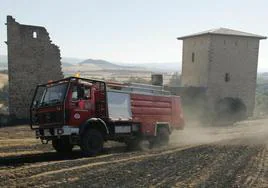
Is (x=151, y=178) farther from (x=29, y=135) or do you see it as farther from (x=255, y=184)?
(x=29, y=135)

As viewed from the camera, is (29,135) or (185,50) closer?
(29,135)

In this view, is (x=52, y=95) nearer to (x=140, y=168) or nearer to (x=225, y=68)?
(x=140, y=168)

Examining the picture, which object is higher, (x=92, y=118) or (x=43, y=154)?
(x=92, y=118)

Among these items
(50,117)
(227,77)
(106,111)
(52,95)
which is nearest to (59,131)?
(50,117)

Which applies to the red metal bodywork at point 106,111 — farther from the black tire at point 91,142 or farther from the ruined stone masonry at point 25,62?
the ruined stone masonry at point 25,62

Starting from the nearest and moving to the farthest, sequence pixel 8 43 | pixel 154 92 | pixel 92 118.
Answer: pixel 92 118 < pixel 154 92 < pixel 8 43

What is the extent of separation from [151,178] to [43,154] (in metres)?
5.48

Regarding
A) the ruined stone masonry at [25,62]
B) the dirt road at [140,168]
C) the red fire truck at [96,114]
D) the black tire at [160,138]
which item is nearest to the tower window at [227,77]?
the ruined stone masonry at [25,62]

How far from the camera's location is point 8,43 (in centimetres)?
2497

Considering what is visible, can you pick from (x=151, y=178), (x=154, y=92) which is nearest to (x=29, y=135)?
(x=154, y=92)

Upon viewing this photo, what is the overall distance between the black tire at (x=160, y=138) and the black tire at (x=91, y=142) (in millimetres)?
3696

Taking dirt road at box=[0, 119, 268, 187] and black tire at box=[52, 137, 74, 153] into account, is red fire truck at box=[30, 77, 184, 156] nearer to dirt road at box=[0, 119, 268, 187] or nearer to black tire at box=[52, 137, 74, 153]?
black tire at box=[52, 137, 74, 153]

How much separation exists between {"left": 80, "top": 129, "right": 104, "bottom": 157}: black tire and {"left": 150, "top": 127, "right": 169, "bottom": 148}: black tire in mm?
3696

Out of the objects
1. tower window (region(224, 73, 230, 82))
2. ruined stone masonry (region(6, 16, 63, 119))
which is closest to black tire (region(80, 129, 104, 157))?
ruined stone masonry (region(6, 16, 63, 119))
